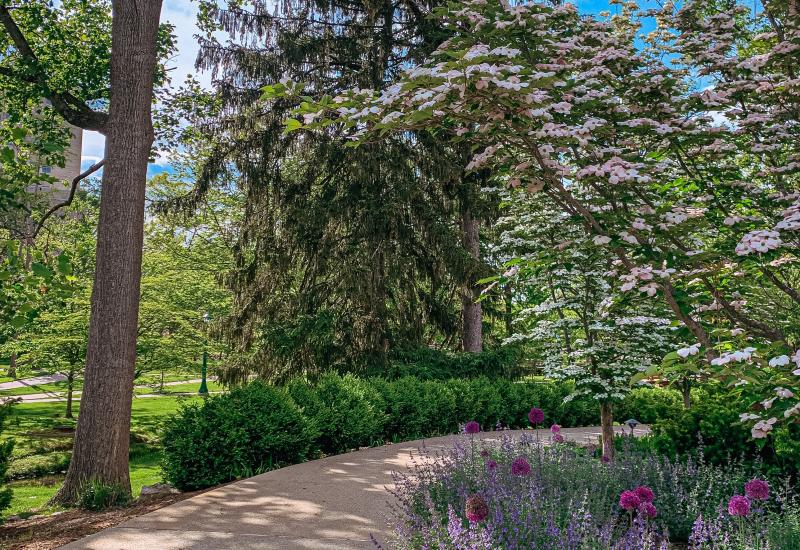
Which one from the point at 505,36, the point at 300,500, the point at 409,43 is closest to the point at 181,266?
the point at 409,43

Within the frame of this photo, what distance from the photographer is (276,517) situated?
4.70 metres

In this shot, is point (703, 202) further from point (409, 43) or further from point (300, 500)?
point (409, 43)

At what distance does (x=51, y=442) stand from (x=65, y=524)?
9.20 m

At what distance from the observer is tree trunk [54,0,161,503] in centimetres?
601

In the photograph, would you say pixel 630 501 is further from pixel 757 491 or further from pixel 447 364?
pixel 447 364

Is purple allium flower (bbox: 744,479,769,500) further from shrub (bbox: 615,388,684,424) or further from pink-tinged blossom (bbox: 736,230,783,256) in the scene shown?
shrub (bbox: 615,388,684,424)

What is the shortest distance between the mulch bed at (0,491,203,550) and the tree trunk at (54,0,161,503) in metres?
0.47

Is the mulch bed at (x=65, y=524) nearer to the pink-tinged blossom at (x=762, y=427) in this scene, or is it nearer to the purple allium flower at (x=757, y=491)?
the purple allium flower at (x=757, y=491)

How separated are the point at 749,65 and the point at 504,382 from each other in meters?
8.24

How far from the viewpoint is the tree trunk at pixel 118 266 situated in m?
6.01

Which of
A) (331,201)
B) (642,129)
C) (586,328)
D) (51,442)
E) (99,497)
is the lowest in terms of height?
A: (51,442)

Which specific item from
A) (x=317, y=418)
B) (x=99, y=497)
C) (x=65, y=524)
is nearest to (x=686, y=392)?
(x=317, y=418)

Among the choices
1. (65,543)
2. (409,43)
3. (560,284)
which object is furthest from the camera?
(409,43)

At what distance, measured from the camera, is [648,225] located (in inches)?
158
